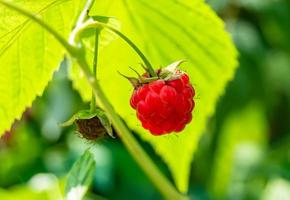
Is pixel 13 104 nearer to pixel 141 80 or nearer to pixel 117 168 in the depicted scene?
pixel 141 80

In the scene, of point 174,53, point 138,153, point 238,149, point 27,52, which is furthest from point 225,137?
point 138,153

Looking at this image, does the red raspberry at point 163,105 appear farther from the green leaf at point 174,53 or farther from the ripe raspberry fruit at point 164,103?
the green leaf at point 174,53

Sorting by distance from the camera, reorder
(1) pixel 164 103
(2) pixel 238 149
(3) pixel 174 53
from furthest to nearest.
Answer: (2) pixel 238 149, (3) pixel 174 53, (1) pixel 164 103

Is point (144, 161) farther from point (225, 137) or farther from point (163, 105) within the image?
point (225, 137)

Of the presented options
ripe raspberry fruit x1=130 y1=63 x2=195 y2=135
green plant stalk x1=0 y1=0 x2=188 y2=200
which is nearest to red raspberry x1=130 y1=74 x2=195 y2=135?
ripe raspberry fruit x1=130 y1=63 x2=195 y2=135

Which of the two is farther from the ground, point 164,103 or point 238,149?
point 164,103

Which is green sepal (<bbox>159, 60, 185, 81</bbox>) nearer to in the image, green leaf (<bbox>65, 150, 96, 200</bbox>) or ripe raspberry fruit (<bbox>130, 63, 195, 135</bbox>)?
ripe raspberry fruit (<bbox>130, 63, 195, 135</bbox>)

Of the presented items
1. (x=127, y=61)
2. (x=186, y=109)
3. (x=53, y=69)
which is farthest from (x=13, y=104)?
(x=186, y=109)
